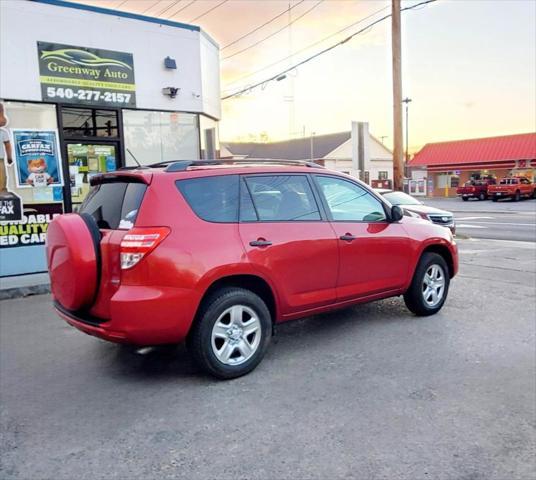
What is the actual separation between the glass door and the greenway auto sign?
0.78 metres

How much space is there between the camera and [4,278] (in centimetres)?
809

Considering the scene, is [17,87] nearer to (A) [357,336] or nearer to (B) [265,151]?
(A) [357,336]

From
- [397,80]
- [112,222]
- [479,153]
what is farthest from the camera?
[479,153]

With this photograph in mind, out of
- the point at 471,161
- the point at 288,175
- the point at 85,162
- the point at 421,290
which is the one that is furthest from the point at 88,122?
the point at 471,161

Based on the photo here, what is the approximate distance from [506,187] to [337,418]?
3838cm

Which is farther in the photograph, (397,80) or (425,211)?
(397,80)

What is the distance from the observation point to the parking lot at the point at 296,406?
2.92m

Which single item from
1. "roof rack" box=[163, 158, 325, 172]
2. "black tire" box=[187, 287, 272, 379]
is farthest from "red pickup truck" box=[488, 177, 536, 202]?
"black tire" box=[187, 287, 272, 379]

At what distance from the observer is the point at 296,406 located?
11.9 feet

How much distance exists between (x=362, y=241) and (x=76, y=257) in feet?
8.88

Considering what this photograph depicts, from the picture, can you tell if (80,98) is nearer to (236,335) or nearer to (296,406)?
(236,335)

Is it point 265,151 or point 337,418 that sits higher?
point 265,151

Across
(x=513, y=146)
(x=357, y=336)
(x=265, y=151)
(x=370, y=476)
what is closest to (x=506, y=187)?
(x=513, y=146)

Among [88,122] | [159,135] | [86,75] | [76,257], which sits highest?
[86,75]
